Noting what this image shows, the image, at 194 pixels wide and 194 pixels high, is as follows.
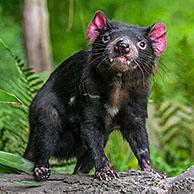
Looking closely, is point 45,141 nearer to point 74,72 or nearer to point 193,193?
point 74,72

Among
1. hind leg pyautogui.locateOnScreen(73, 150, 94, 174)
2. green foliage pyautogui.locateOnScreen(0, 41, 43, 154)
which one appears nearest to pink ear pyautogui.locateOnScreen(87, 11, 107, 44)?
hind leg pyautogui.locateOnScreen(73, 150, 94, 174)

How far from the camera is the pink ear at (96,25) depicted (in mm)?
6121

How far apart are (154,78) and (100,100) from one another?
518mm

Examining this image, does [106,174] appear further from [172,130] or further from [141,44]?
[172,130]

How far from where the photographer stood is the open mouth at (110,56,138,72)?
225 inches

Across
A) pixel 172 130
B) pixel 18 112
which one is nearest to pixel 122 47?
pixel 18 112

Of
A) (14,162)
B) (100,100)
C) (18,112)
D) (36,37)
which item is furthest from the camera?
(36,37)

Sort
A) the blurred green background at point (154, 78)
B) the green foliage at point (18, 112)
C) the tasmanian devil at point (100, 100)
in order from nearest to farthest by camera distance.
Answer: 1. the tasmanian devil at point (100, 100)
2. the green foliage at point (18, 112)
3. the blurred green background at point (154, 78)

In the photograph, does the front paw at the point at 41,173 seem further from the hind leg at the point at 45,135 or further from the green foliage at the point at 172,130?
the green foliage at the point at 172,130

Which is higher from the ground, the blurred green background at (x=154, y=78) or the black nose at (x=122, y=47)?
the blurred green background at (x=154, y=78)

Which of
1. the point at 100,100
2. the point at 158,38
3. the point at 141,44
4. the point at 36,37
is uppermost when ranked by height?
the point at 36,37

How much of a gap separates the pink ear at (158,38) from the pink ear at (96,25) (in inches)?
14.8

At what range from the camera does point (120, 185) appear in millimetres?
5488

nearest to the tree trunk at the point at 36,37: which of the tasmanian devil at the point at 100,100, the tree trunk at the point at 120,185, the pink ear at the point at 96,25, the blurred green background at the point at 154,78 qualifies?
the blurred green background at the point at 154,78
